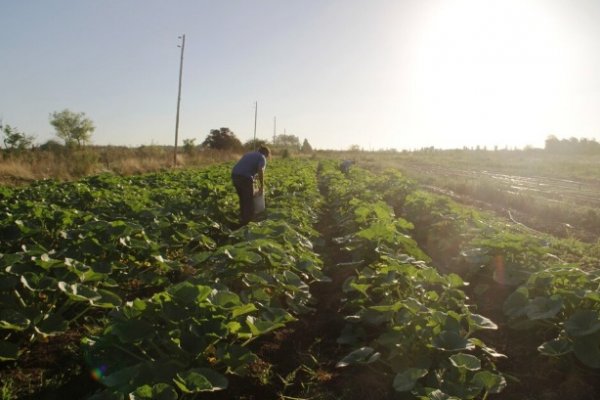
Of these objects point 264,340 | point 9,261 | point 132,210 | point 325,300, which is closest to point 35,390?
point 9,261

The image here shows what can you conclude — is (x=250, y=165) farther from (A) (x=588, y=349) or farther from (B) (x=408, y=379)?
(A) (x=588, y=349)

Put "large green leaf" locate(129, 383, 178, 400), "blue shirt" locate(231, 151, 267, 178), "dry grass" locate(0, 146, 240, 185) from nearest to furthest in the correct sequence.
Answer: "large green leaf" locate(129, 383, 178, 400)
"blue shirt" locate(231, 151, 267, 178)
"dry grass" locate(0, 146, 240, 185)

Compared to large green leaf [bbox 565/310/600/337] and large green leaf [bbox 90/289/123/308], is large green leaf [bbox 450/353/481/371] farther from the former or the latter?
large green leaf [bbox 90/289/123/308]

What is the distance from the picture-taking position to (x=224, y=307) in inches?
113

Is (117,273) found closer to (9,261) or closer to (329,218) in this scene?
(9,261)


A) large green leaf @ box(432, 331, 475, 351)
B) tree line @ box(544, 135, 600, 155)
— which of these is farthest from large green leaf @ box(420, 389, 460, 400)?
tree line @ box(544, 135, 600, 155)

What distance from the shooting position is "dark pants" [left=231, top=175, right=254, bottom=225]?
844 cm

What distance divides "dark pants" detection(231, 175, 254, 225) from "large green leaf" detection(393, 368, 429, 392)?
610 centimetres

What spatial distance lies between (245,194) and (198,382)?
6404mm

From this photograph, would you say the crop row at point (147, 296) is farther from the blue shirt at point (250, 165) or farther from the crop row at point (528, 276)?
the crop row at point (528, 276)

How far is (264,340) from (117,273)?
1897 millimetres

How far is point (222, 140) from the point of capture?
48094 mm

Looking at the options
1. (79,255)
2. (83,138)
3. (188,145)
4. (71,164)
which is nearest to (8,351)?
(79,255)

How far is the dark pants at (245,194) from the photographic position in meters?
8.44
